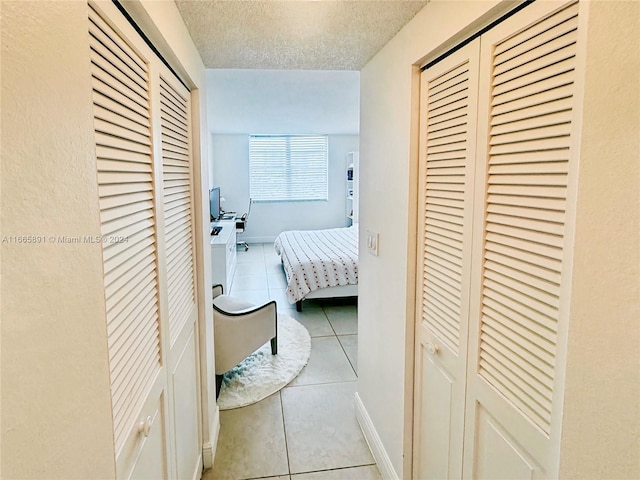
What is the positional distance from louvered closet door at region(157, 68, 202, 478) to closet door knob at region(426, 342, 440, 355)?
99cm

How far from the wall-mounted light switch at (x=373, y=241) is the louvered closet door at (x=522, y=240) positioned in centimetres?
87

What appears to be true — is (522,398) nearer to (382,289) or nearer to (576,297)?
(576,297)

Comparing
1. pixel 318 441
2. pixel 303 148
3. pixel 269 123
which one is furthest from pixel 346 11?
pixel 303 148

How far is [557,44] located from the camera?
919mm

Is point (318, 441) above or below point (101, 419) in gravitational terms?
below

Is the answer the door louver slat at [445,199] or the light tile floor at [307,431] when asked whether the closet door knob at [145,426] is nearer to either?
the door louver slat at [445,199]

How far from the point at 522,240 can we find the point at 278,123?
609cm

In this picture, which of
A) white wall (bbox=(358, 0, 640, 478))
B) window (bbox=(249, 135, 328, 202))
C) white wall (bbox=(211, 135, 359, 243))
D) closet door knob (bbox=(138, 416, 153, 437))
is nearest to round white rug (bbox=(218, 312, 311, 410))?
closet door knob (bbox=(138, 416, 153, 437))

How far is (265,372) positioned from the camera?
3217mm

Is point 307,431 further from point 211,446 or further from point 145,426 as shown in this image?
point 145,426

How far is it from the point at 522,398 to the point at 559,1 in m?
0.97

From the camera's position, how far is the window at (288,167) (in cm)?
845

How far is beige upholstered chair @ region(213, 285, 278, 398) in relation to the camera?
2820 mm

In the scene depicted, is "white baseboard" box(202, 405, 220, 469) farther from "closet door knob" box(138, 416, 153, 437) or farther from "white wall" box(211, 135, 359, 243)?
"white wall" box(211, 135, 359, 243)
